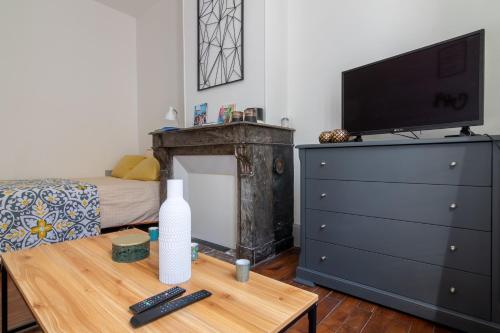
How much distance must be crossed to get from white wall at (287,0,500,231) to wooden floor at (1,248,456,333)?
99 centimetres

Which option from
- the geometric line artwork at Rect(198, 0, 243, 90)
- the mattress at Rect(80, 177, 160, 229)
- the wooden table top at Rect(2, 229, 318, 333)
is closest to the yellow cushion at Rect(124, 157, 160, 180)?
the mattress at Rect(80, 177, 160, 229)

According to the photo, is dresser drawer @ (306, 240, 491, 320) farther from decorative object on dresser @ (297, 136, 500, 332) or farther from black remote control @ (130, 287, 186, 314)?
black remote control @ (130, 287, 186, 314)

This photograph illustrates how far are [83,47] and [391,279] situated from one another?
449 centimetres

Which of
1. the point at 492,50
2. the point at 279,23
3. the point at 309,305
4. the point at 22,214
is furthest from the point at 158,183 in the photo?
the point at 492,50

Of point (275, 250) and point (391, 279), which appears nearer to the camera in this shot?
point (391, 279)

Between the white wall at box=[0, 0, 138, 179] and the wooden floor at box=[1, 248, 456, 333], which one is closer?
the wooden floor at box=[1, 248, 456, 333]

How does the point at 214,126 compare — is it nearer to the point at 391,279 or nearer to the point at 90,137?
the point at 391,279

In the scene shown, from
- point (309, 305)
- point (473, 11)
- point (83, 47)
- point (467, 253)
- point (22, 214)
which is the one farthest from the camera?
point (83, 47)

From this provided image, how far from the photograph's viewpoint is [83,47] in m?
3.66

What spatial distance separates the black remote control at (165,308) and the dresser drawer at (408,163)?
3.75 feet

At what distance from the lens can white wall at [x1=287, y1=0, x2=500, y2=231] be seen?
154 cm

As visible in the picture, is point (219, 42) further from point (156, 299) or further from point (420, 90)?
point (156, 299)

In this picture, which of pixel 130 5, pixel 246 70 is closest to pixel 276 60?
pixel 246 70

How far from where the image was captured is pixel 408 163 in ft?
4.50
